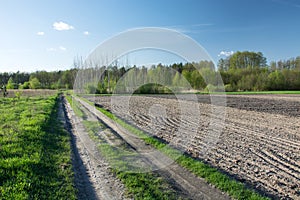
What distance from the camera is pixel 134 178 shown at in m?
5.13

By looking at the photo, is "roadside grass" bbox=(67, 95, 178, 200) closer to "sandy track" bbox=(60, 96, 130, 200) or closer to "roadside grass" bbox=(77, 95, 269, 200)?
"sandy track" bbox=(60, 96, 130, 200)

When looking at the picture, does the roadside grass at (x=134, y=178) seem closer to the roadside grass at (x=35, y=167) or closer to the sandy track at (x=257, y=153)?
the roadside grass at (x=35, y=167)

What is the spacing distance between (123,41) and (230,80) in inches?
2521

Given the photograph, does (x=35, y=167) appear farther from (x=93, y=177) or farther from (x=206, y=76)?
(x=206, y=76)

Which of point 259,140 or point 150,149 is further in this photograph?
point 259,140

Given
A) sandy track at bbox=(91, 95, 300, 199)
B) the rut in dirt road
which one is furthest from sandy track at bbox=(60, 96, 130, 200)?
sandy track at bbox=(91, 95, 300, 199)

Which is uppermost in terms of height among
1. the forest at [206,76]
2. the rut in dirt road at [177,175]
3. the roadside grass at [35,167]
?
the forest at [206,76]

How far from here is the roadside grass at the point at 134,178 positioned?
4445mm

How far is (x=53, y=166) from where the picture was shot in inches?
225

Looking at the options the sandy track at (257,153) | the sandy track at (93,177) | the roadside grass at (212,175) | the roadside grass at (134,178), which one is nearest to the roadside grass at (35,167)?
the sandy track at (93,177)

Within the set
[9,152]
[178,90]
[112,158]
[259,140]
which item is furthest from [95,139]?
[259,140]

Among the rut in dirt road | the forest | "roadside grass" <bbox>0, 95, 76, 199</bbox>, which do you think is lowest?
the rut in dirt road

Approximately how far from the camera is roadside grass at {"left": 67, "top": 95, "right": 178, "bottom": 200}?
4.45 m

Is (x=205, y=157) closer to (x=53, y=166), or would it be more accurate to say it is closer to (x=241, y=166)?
(x=241, y=166)
